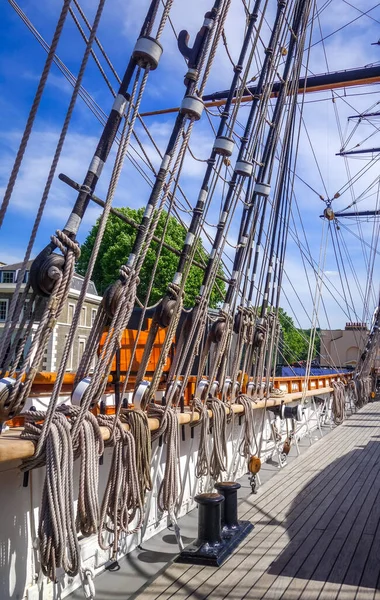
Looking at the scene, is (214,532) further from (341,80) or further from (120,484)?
(341,80)

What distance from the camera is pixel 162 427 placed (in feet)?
15.1

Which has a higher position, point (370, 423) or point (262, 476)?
point (370, 423)

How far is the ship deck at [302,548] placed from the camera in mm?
3791

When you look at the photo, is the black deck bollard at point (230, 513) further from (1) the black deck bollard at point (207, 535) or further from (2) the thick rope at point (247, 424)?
(2) the thick rope at point (247, 424)

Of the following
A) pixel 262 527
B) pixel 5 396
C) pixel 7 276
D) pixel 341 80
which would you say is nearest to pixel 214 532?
pixel 262 527

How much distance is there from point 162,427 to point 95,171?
2118 millimetres

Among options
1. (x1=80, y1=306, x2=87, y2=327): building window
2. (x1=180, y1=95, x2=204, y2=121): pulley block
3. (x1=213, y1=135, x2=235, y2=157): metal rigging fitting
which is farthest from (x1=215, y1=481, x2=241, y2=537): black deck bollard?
(x1=80, y1=306, x2=87, y2=327): building window

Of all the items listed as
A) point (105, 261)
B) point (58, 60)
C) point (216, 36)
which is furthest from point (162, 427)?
point (105, 261)

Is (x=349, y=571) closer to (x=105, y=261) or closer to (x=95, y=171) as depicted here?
(x=95, y=171)

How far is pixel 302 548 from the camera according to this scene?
464 centimetres

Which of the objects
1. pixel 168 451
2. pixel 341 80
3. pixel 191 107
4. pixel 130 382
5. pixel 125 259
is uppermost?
pixel 341 80

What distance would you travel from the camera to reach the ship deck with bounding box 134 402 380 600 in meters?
3.79

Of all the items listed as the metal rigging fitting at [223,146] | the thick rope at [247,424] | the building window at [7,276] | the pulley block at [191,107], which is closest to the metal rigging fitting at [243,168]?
the metal rigging fitting at [223,146]

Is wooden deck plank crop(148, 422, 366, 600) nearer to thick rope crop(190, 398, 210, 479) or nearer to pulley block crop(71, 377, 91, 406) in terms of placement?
thick rope crop(190, 398, 210, 479)
